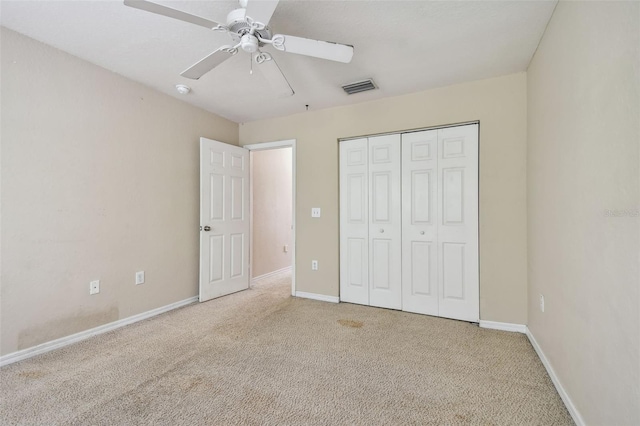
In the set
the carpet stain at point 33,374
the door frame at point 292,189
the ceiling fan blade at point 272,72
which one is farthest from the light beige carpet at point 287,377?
the ceiling fan blade at point 272,72

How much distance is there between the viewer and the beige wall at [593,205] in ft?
3.41

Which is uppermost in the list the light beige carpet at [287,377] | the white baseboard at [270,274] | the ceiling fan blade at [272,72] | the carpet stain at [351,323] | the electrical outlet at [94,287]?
the ceiling fan blade at [272,72]

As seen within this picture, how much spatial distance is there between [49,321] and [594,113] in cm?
370

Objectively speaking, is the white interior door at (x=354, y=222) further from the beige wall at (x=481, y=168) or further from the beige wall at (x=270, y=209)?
the beige wall at (x=270, y=209)

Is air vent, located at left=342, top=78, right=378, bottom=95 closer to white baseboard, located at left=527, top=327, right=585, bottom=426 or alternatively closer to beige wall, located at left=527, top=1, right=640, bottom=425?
beige wall, located at left=527, top=1, right=640, bottom=425

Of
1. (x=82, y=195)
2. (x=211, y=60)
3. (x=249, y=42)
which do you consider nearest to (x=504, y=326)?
(x=249, y=42)

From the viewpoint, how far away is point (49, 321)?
7.43 ft

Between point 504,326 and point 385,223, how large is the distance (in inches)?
57.1

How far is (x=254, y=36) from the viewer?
1631mm

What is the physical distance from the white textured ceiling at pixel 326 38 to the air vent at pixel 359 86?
80 mm

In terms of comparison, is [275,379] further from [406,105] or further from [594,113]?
[406,105]

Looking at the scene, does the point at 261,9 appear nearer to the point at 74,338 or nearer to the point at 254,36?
the point at 254,36

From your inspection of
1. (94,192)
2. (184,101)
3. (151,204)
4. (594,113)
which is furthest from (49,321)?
(594,113)

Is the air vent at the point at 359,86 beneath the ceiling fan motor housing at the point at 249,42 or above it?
above
